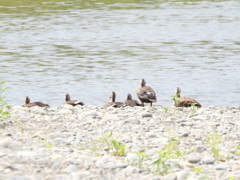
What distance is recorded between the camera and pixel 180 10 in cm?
5572

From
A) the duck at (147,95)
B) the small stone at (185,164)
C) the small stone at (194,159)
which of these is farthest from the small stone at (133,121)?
the duck at (147,95)

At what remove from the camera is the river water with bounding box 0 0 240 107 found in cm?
2239

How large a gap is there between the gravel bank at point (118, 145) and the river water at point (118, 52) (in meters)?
6.26

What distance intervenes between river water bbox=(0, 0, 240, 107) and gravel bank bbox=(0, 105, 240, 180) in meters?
6.26

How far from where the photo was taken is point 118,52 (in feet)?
104

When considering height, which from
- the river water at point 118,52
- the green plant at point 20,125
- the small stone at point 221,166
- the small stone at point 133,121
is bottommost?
the small stone at point 221,166

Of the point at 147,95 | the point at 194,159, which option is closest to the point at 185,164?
the point at 194,159

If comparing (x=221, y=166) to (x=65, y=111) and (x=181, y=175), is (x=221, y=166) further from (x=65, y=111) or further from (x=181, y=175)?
(x=65, y=111)

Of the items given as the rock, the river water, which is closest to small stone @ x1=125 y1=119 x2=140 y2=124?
the rock

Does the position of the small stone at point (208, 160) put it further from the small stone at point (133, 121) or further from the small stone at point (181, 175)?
the small stone at point (133, 121)

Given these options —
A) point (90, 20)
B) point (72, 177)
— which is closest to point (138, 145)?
point (72, 177)

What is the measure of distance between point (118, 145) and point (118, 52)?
21.7m

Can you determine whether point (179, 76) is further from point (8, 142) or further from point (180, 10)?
point (180, 10)

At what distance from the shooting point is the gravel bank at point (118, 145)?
341 inches
